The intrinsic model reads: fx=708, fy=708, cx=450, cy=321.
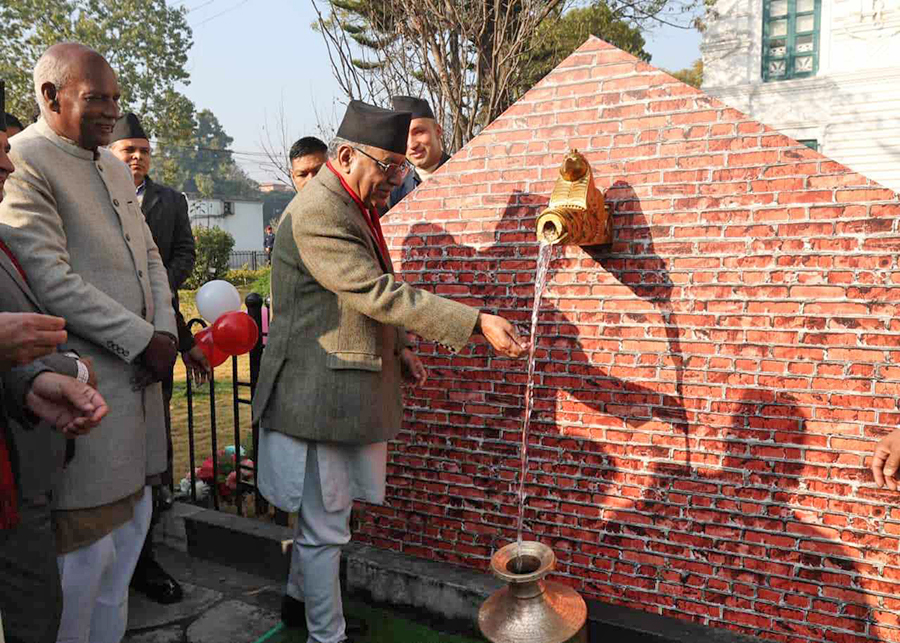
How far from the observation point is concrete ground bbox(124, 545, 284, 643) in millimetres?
3531

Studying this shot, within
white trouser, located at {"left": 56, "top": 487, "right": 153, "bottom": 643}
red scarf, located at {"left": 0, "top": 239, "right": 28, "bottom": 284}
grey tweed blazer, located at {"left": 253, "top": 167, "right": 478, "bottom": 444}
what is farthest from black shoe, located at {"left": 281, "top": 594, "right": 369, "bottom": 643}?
red scarf, located at {"left": 0, "top": 239, "right": 28, "bottom": 284}

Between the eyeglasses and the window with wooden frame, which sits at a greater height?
the window with wooden frame

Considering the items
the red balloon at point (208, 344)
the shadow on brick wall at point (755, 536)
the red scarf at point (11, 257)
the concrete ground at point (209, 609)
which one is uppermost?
the red scarf at point (11, 257)

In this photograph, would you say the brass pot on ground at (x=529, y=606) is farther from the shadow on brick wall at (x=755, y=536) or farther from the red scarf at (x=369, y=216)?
the red scarf at (x=369, y=216)

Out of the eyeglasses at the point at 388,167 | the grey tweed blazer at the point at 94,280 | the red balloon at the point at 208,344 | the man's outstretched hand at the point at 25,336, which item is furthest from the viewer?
the red balloon at the point at 208,344

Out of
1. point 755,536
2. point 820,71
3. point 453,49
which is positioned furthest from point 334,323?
point 820,71

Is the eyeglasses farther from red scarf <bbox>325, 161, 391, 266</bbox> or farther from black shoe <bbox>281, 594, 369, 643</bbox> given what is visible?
black shoe <bbox>281, 594, 369, 643</bbox>

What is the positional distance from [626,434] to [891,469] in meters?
1.15

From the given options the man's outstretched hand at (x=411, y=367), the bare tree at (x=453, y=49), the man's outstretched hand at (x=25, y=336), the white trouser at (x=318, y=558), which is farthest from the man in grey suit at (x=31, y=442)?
the bare tree at (x=453, y=49)

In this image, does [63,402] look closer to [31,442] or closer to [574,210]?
[31,442]

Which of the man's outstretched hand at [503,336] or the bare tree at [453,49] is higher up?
the bare tree at [453,49]

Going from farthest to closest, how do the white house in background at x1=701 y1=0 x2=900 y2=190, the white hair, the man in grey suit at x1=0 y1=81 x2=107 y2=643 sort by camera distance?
the white house in background at x1=701 y1=0 x2=900 y2=190
the white hair
the man in grey suit at x1=0 y1=81 x2=107 y2=643

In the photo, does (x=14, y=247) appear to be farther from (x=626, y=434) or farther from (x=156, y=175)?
(x=156, y=175)

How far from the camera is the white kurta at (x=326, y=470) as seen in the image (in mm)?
3123
